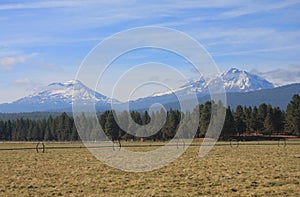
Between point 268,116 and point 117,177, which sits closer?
point 117,177

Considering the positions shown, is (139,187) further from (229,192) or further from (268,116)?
(268,116)

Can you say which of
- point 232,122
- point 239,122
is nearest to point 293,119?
point 239,122

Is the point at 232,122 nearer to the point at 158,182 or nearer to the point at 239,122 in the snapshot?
the point at 239,122

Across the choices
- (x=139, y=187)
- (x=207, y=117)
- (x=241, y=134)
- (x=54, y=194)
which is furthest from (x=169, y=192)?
(x=241, y=134)

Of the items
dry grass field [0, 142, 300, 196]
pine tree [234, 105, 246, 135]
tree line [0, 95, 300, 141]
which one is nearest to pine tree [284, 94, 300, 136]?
tree line [0, 95, 300, 141]

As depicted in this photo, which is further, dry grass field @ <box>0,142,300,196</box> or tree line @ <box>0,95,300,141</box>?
tree line @ <box>0,95,300,141</box>

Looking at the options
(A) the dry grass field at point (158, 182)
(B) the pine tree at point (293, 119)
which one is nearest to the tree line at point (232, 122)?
(B) the pine tree at point (293, 119)

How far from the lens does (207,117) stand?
105125mm

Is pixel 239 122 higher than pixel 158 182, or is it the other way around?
pixel 239 122

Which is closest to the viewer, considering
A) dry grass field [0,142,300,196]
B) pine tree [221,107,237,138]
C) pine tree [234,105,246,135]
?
dry grass field [0,142,300,196]

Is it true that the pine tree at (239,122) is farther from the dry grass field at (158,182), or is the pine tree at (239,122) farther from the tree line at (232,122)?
the dry grass field at (158,182)

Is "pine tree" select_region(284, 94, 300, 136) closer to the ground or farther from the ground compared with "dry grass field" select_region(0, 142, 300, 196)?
farther from the ground

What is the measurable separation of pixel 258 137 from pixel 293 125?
325 inches

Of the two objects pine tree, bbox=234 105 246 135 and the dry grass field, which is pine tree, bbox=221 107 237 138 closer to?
pine tree, bbox=234 105 246 135
